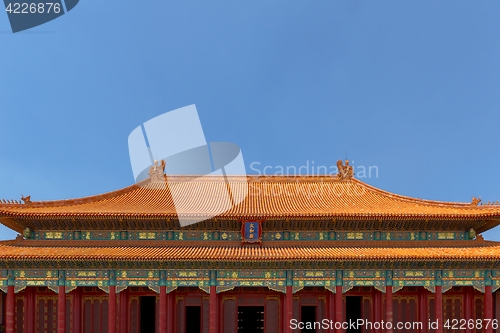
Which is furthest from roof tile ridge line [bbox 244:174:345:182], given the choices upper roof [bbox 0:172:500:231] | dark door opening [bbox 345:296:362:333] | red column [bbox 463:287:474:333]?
red column [bbox 463:287:474:333]

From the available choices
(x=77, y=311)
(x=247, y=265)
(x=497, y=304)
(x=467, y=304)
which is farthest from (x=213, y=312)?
(x=497, y=304)

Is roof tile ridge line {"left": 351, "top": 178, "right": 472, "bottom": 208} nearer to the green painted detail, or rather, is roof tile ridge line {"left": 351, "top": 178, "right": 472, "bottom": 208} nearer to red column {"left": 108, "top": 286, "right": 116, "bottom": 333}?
the green painted detail

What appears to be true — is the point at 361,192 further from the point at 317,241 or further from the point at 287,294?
the point at 287,294

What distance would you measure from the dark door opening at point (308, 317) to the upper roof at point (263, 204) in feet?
15.4

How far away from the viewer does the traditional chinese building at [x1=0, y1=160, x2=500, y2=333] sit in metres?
18.3

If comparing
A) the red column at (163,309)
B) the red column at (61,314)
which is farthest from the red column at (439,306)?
the red column at (61,314)

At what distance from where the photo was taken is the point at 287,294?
18.4 m

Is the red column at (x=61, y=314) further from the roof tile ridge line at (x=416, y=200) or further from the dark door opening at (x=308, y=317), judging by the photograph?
the roof tile ridge line at (x=416, y=200)

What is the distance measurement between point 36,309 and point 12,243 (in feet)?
10.4

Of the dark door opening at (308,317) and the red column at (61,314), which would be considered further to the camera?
the dark door opening at (308,317)

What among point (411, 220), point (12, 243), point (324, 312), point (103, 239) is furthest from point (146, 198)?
point (411, 220)

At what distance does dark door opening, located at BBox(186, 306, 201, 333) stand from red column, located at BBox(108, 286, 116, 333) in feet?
11.5

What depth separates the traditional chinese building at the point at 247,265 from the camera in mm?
18312

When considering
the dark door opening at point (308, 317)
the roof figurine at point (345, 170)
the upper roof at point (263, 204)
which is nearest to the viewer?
the upper roof at point (263, 204)
